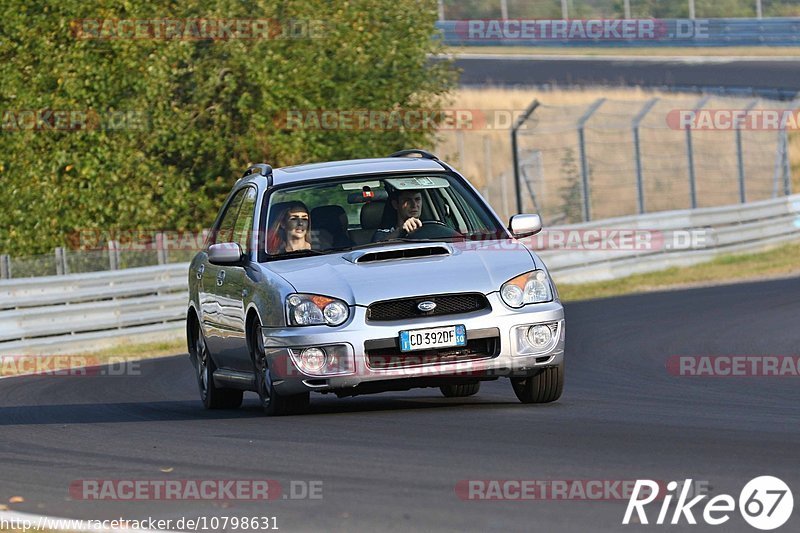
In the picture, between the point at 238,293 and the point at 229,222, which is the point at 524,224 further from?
the point at 229,222

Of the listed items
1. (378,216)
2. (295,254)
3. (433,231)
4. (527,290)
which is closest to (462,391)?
(433,231)

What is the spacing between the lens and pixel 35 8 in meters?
26.5

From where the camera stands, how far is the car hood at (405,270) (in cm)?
959

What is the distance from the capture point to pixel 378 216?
10.8 metres

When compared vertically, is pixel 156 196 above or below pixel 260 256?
below

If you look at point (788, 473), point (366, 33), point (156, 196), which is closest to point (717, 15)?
point (366, 33)

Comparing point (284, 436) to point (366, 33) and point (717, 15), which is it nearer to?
point (366, 33)

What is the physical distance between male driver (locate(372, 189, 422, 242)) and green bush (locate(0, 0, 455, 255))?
15.5 meters

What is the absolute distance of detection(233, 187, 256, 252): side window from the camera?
36.2ft

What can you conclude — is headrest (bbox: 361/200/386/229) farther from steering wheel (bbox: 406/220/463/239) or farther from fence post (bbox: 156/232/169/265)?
fence post (bbox: 156/232/169/265)

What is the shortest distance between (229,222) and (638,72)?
36.5 metres

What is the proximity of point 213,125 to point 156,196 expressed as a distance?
155 centimetres

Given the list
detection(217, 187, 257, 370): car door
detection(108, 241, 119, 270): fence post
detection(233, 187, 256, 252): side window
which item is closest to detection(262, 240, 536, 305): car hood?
detection(217, 187, 257, 370): car door

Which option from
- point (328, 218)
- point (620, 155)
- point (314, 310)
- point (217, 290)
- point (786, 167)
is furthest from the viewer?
point (620, 155)
